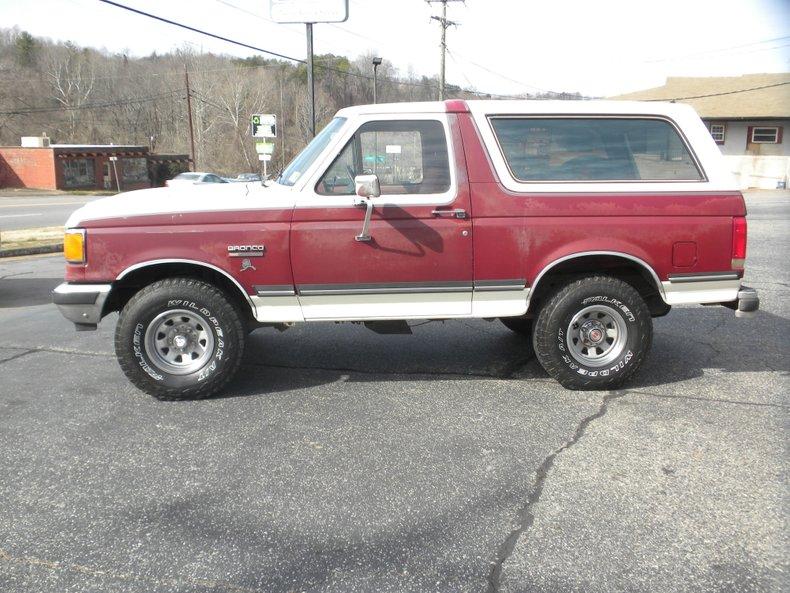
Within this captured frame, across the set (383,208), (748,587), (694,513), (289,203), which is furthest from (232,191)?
(748,587)

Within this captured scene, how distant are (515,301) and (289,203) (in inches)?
70.1

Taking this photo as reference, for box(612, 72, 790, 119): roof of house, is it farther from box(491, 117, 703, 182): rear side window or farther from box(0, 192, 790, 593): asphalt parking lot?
box(0, 192, 790, 593): asphalt parking lot

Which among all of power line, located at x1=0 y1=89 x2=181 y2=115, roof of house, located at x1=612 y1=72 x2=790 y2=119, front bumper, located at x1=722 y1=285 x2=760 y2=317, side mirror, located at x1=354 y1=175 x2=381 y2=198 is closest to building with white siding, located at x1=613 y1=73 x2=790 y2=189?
roof of house, located at x1=612 y1=72 x2=790 y2=119

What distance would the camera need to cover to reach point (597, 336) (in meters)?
5.09

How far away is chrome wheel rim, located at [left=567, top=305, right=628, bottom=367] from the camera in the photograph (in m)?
5.04

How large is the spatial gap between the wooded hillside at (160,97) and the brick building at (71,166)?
14.9 m

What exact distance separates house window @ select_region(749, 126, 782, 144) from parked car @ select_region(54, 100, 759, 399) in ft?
136

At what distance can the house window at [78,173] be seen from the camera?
4759cm

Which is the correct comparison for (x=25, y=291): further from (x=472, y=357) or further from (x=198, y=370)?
(x=472, y=357)

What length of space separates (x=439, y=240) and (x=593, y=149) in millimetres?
1366

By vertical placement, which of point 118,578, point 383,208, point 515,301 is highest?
point 383,208

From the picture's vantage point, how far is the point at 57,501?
3486 millimetres

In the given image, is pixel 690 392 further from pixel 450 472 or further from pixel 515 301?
pixel 450 472

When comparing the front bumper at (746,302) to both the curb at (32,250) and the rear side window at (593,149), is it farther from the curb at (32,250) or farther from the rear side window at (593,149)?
the curb at (32,250)
